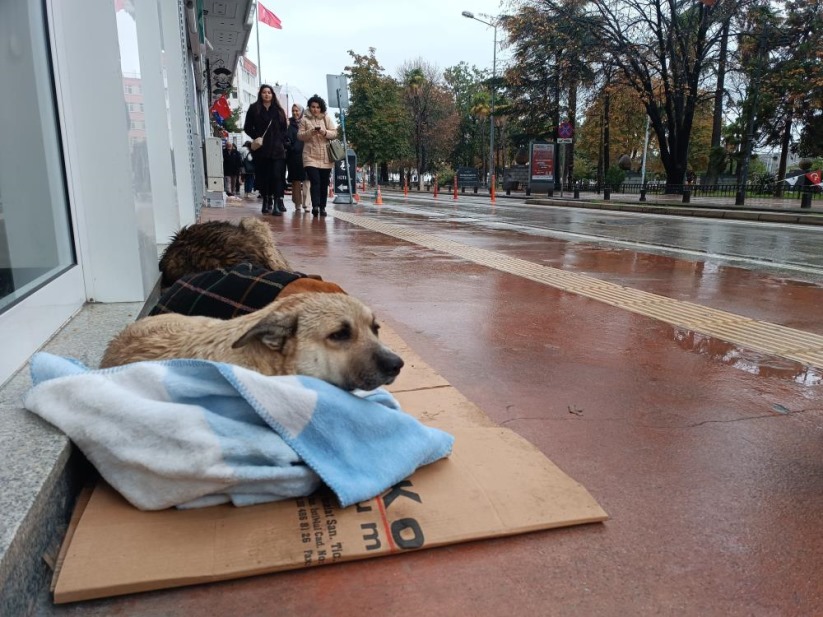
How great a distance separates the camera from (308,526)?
1824 millimetres

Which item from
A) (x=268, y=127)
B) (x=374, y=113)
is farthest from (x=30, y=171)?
(x=374, y=113)

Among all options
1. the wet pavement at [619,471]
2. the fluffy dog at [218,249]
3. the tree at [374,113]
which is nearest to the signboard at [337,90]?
the wet pavement at [619,471]

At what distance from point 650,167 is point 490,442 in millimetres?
75250

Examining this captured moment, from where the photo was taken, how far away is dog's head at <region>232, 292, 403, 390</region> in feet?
7.32

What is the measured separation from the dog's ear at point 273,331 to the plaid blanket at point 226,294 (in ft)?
2.30

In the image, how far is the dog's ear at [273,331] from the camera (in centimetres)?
213

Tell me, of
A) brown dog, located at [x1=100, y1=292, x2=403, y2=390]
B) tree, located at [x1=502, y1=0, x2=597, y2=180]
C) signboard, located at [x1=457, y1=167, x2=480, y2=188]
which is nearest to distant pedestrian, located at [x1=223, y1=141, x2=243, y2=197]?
tree, located at [x1=502, y1=0, x2=597, y2=180]

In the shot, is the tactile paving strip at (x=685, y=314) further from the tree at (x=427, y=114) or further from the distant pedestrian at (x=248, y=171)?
the tree at (x=427, y=114)

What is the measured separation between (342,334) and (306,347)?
15 cm

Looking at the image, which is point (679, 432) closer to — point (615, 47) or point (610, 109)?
point (615, 47)

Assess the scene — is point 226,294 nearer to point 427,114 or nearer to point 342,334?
point 342,334

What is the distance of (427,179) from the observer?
78000 mm

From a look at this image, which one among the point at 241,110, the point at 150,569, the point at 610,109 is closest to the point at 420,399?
the point at 150,569

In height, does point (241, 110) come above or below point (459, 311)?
above
